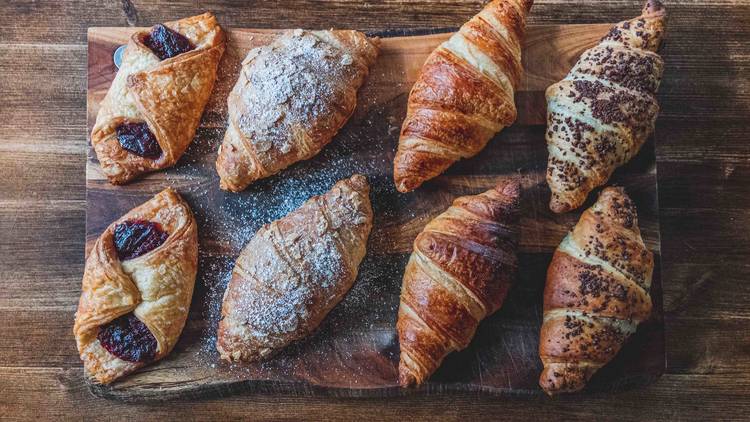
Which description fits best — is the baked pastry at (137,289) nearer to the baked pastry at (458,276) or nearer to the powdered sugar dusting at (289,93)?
the powdered sugar dusting at (289,93)

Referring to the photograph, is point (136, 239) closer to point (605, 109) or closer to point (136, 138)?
point (136, 138)

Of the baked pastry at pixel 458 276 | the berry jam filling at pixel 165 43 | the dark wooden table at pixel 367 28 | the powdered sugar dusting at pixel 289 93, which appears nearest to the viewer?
the baked pastry at pixel 458 276

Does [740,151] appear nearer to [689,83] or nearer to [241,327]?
[689,83]

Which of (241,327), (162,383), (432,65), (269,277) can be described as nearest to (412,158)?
(432,65)

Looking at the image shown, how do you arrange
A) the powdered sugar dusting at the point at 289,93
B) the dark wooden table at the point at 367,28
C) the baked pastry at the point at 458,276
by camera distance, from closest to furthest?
the baked pastry at the point at 458,276, the powdered sugar dusting at the point at 289,93, the dark wooden table at the point at 367,28

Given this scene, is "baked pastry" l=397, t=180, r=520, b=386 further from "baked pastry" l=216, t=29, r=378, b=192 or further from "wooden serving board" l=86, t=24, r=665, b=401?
"baked pastry" l=216, t=29, r=378, b=192

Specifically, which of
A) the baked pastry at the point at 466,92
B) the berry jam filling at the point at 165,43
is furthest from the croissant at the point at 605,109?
the berry jam filling at the point at 165,43

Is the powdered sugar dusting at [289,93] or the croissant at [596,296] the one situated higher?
the powdered sugar dusting at [289,93]

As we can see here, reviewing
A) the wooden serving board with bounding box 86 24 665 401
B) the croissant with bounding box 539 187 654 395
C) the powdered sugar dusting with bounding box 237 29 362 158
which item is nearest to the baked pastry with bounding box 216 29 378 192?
the powdered sugar dusting with bounding box 237 29 362 158
